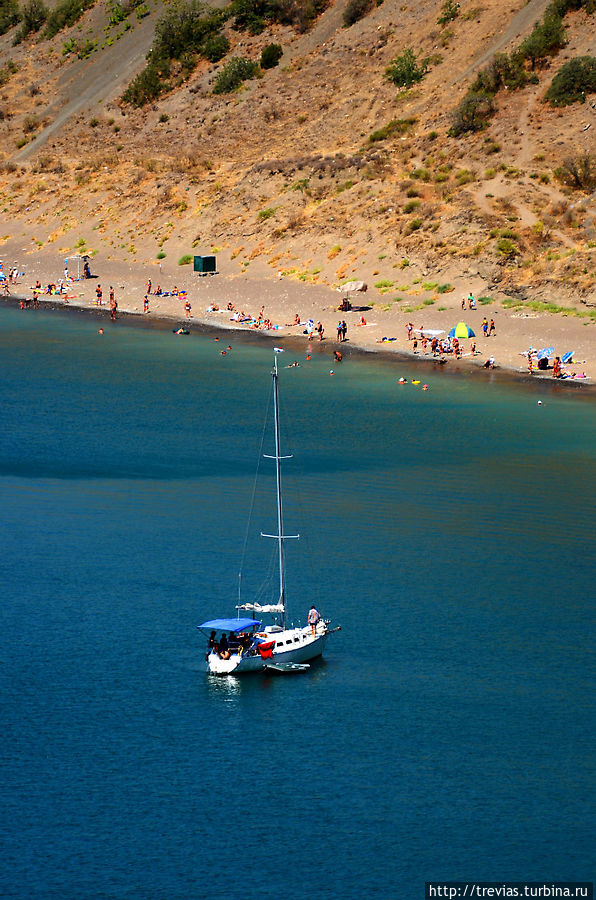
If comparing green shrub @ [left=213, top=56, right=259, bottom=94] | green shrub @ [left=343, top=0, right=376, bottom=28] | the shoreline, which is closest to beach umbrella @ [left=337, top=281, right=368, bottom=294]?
the shoreline

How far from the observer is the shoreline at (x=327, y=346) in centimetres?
8831

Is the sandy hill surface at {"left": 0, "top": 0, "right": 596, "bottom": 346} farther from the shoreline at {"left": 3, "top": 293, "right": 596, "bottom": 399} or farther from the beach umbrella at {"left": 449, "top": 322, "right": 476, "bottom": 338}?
the shoreline at {"left": 3, "top": 293, "right": 596, "bottom": 399}

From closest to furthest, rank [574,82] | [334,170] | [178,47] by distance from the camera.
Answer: [574,82] < [334,170] < [178,47]

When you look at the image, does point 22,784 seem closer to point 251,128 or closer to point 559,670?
point 559,670

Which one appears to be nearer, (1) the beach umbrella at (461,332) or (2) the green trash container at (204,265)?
(1) the beach umbrella at (461,332)

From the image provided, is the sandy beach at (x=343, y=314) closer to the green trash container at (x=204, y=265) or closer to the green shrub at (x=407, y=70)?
the green trash container at (x=204, y=265)

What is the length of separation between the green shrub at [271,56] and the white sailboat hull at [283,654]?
403 ft

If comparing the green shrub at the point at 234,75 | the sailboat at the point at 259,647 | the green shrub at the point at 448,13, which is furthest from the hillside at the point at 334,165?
the sailboat at the point at 259,647

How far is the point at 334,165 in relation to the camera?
5064 inches

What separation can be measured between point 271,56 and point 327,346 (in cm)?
6927

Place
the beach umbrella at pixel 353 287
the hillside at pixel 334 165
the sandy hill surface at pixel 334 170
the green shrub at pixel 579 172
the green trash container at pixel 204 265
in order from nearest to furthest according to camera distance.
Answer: the beach umbrella at pixel 353 287 < the sandy hill surface at pixel 334 170 < the hillside at pixel 334 165 < the green shrub at pixel 579 172 < the green trash container at pixel 204 265

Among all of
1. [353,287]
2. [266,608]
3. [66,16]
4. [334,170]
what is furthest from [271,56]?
[266,608]

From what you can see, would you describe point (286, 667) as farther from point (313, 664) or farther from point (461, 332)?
point (461, 332)

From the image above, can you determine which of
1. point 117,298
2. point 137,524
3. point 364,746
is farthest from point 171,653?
point 117,298
